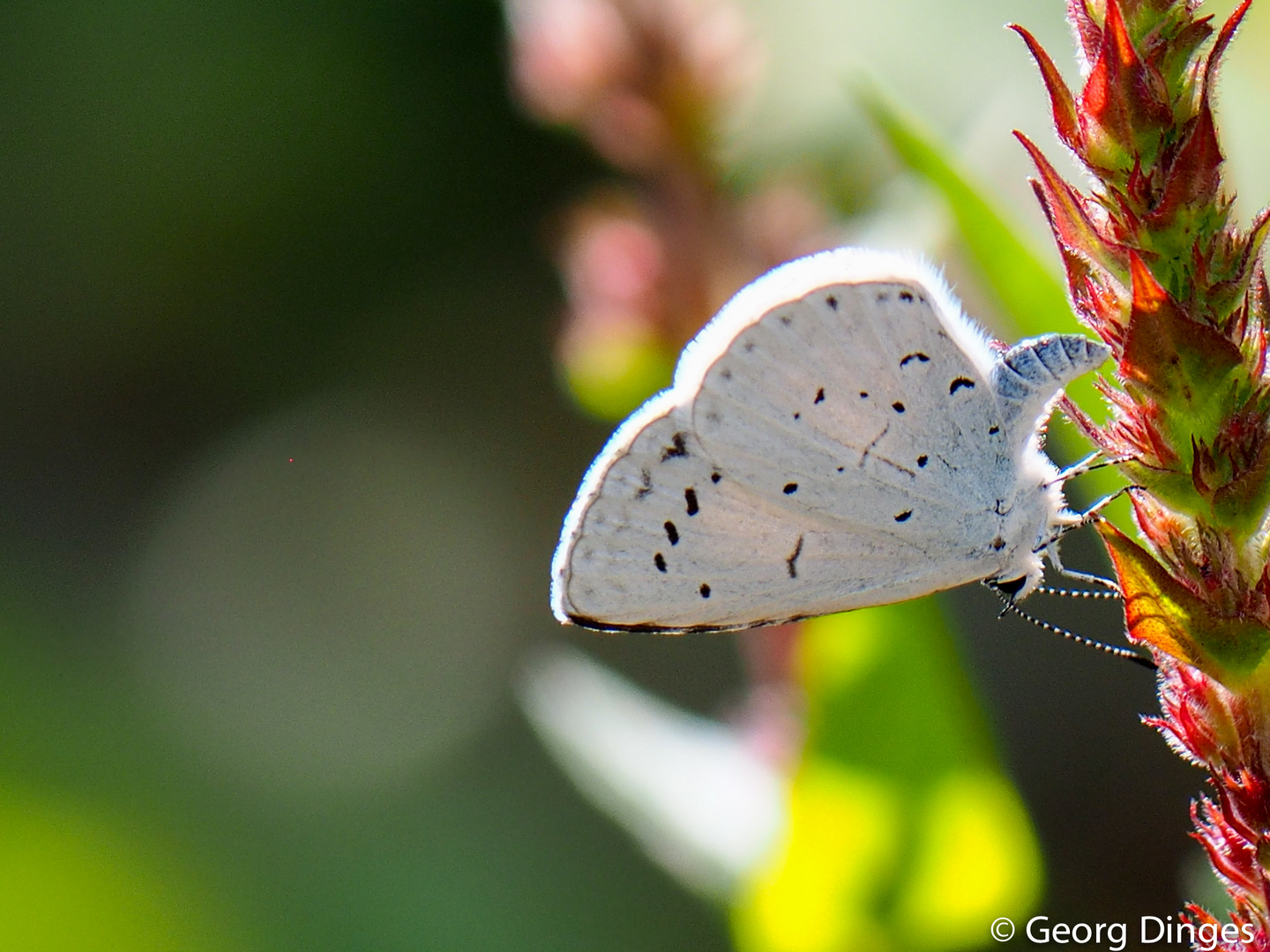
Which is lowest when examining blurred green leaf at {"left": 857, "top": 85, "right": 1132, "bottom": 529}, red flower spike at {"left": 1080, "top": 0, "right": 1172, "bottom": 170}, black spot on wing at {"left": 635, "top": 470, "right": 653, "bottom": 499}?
black spot on wing at {"left": 635, "top": 470, "right": 653, "bottom": 499}

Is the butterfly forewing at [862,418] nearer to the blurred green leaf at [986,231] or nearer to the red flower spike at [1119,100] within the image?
the blurred green leaf at [986,231]

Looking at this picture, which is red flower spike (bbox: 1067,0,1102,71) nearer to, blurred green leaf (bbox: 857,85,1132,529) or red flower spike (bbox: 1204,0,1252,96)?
red flower spike (bbox: 1204,0,1252,96)

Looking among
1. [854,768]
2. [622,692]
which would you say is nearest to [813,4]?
[622,692]

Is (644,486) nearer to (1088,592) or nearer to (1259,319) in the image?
(1088,592)

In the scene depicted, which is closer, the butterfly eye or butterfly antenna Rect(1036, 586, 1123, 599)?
butterfly antenna Rect(1036, 586, 1123, 599)

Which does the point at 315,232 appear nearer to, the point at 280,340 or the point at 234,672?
the point at 280,340

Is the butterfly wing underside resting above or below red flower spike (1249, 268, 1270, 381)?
below

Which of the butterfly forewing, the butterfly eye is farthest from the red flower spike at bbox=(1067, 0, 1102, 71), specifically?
the butterfly eye

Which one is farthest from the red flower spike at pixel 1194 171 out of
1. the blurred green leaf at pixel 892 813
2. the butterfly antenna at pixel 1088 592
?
the blurred green leaf at pixel 892 813
